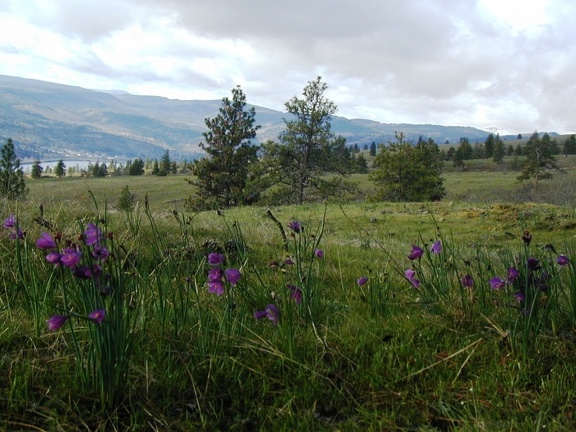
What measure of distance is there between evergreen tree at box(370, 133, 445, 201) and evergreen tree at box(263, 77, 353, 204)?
4152 mm

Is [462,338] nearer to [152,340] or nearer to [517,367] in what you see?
[517,367]

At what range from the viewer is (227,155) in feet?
142

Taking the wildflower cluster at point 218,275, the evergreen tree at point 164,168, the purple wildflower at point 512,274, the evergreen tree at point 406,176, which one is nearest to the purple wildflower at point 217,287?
the wildflower cluster at point 218,275

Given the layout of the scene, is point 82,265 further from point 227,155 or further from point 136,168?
point 136,168

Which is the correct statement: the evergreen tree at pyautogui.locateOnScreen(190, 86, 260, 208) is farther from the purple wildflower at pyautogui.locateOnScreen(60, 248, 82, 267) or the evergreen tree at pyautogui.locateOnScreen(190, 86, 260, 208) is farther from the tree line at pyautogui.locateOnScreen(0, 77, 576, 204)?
the purple wildflower at pyautogui.locateOnScreen(60, 248, 82, 267)

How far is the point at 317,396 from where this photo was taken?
210cm

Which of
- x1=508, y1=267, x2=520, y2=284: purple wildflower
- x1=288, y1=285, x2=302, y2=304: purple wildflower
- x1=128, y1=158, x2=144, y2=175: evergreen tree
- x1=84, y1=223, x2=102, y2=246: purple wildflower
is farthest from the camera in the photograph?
x1=128, y1=158, x2=144, y2=175: evergreen tree

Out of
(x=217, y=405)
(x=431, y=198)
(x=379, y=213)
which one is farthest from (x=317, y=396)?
(x=431, y=198)

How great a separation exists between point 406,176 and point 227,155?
1723 cm

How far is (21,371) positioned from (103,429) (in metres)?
0.59

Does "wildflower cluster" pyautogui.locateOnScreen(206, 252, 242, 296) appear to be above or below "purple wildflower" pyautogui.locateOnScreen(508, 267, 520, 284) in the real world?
below

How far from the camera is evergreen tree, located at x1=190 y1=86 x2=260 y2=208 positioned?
4256 centimetres

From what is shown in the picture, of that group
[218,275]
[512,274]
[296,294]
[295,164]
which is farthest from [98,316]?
[295,164]

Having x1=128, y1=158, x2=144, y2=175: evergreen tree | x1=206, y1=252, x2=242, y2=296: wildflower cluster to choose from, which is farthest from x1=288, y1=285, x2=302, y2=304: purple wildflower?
x1=128, y1=158, x2=144, y2=175: evergreen tree
